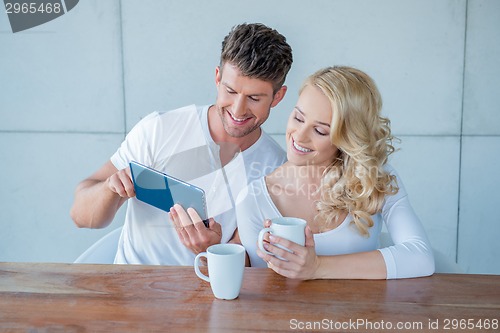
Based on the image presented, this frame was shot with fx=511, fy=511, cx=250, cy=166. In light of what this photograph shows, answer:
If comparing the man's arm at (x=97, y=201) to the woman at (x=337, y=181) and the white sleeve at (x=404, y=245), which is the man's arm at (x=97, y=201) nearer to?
the woman at (x=337, y=181)

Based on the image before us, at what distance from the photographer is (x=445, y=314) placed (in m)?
1.01

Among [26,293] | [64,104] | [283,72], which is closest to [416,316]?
[26,293]

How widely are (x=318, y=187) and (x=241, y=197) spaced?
0.80ft

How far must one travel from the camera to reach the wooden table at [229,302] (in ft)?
3.16

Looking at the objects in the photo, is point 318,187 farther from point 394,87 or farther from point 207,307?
point 394,87

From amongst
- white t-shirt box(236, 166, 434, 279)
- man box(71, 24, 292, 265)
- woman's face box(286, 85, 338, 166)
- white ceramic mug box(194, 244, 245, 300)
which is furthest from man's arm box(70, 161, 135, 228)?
white ceramic mug box(194, 244, 245, 300)

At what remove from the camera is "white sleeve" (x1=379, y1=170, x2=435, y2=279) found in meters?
1.22

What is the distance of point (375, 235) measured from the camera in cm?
149

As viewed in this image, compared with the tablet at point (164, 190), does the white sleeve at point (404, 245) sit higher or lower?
lower

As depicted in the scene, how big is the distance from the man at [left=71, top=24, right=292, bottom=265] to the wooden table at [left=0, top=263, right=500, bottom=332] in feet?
1.73

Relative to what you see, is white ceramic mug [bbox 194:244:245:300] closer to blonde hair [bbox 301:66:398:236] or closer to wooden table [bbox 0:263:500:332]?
wooden table [bbox 0:263:500:332]
